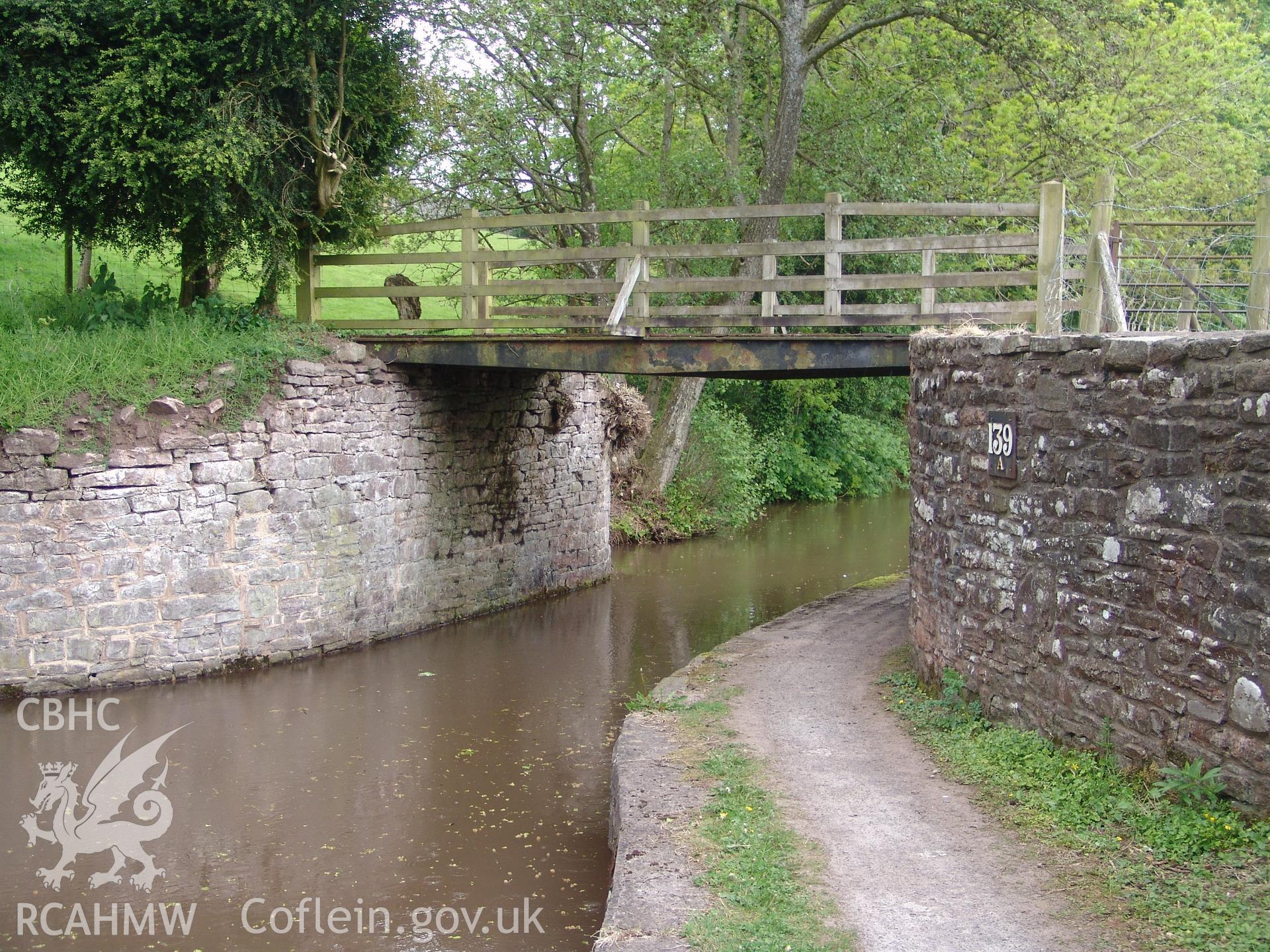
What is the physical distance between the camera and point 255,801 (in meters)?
7.79

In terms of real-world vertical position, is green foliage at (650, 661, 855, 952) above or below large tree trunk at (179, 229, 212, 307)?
below

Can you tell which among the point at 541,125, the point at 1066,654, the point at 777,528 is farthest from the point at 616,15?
the point at 1066,654

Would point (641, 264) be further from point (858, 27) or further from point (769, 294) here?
point (858, 27)

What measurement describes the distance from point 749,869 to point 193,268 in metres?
9.96

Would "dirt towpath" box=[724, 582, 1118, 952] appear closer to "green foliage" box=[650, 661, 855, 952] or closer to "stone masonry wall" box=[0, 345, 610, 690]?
"green foliage" box=[650, 661, 855, 952]

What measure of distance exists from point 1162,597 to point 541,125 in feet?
49.8

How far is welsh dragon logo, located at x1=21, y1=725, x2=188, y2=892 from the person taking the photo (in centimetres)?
Answer: 678

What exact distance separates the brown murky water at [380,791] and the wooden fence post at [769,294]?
140 inches

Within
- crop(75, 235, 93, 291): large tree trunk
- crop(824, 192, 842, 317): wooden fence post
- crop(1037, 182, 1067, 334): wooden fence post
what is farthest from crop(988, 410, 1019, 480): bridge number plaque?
crop(75, 235, 93, 291): large tree trunk

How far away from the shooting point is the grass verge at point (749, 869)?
4.55 metres

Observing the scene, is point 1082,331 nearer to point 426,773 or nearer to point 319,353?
point 426,773

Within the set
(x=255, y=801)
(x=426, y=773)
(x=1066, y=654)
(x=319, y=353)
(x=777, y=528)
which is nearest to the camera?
(x=1066, y=654)

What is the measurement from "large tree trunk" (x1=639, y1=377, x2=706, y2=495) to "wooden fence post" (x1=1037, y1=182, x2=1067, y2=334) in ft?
40.9

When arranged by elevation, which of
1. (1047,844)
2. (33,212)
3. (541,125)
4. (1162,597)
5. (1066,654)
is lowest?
(1047,844)
